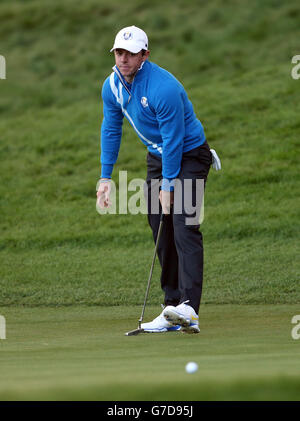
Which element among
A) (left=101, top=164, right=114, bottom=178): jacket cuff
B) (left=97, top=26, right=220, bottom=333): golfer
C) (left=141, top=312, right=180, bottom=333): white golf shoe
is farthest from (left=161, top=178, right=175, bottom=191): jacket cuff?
(left=141, top=312, right=180, bottom=333): white golf shoe

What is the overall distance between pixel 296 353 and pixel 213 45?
16469 millimetres

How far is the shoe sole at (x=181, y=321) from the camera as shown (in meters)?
6.23

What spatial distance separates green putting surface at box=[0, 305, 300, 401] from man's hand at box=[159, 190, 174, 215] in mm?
929

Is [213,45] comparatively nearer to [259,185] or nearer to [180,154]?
[259,185]

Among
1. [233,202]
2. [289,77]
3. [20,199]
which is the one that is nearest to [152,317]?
[233,202]

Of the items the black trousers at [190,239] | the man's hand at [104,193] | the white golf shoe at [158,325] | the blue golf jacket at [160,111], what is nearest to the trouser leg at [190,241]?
the black trousers at [190,239]

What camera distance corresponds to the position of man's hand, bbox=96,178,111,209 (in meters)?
7.16

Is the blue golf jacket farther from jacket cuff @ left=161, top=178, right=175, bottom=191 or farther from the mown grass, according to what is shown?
the mown grass

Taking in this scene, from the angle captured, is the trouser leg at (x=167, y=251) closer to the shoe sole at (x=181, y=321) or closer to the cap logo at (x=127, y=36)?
the shoe sole at (x=181, y=321)

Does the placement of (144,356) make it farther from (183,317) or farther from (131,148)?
(131,148)

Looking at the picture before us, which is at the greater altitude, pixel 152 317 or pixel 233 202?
pixel 233 202

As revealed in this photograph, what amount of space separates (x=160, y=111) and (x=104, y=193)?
0.99 metres

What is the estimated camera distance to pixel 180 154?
6629mm

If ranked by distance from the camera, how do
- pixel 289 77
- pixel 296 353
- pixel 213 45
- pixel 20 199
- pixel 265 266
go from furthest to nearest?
pixel 213 45
pixel 289 77
pixel 20 199
pixel 265 266
pixel 296 353
